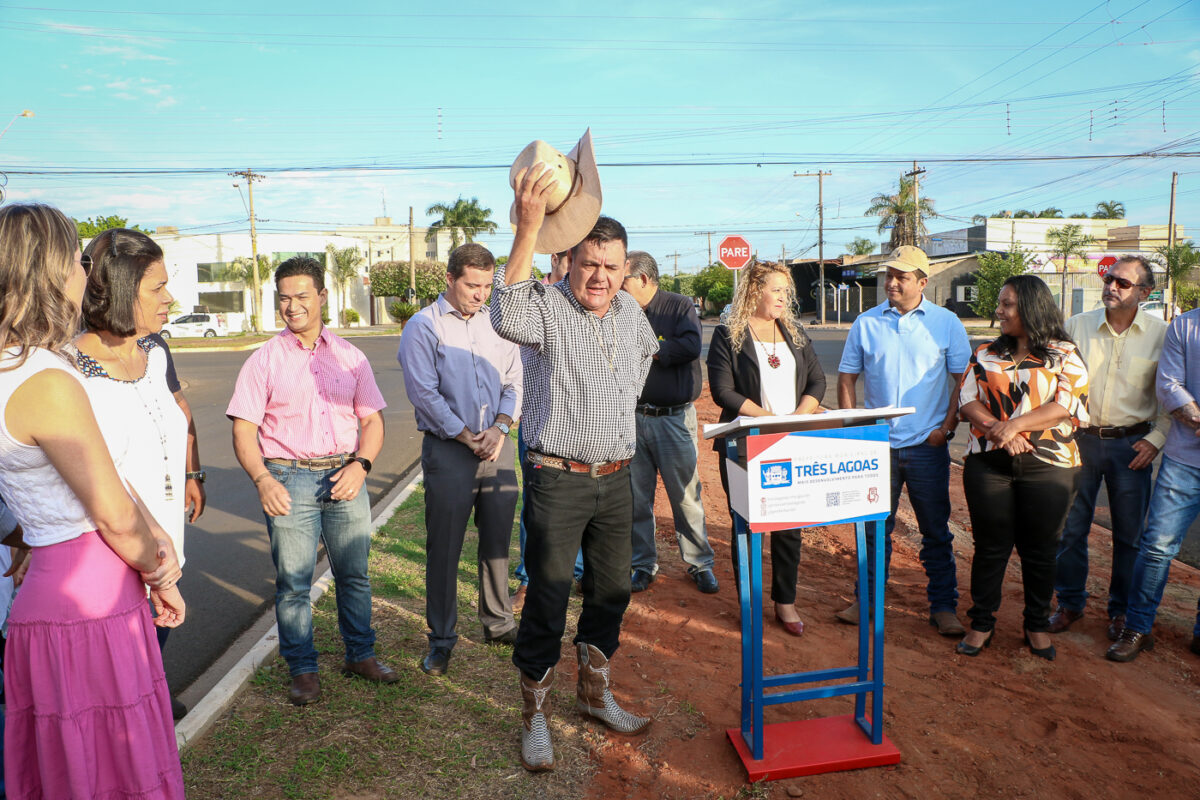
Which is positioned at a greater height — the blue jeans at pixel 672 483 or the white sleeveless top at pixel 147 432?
the white sleeveless top at pixel 147 432

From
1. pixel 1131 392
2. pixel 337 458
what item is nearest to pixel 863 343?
pixel 1131 392

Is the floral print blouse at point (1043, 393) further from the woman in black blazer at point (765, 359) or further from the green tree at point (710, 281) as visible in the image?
the green tree at point (710, 281)

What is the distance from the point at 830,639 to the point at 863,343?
1.81 m

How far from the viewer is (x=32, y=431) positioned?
80.1 inches

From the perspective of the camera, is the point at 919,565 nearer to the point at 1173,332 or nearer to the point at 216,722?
the point at 1173,332

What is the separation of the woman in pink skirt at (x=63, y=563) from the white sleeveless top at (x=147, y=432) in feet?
0.67

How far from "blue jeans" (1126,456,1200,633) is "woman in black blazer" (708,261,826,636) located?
182 cm

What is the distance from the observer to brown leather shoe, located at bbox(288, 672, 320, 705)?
12.8 ft

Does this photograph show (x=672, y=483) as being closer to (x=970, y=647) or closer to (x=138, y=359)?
(x=970, y=647)

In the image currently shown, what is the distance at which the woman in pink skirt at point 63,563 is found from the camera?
205 centimetres

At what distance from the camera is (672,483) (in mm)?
5496

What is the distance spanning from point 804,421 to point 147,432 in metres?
2.38

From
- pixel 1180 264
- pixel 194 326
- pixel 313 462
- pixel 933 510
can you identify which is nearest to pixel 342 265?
pixel 194 326

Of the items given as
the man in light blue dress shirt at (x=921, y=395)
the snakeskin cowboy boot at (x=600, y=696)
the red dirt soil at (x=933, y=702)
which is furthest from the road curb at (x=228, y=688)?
the man in light blue dress shirt at (x=921, y=395)
